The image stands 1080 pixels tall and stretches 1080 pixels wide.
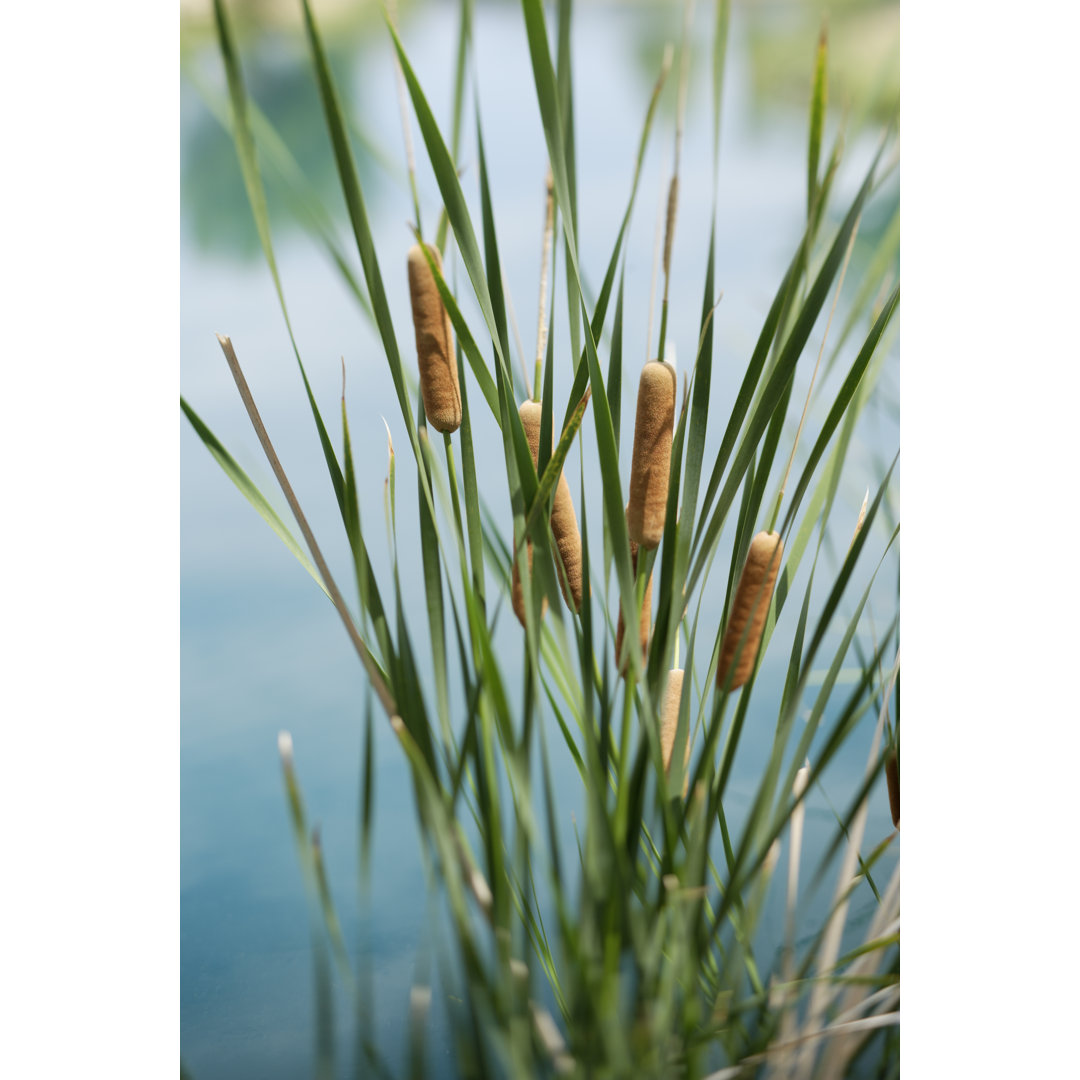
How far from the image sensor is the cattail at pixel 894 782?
1.08 m

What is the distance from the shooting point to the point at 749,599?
0.83m

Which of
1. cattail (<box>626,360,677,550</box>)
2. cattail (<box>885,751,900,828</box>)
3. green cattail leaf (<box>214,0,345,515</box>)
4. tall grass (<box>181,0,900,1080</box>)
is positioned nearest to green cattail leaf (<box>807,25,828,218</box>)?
tall grass (<box>181,0,900,1080</box>)

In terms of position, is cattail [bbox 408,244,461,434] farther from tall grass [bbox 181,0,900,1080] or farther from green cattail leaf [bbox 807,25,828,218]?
green cattail leaf [bbox 807,25,828,218]

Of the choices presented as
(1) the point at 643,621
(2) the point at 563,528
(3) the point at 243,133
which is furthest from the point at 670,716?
(3) the point at 243,133

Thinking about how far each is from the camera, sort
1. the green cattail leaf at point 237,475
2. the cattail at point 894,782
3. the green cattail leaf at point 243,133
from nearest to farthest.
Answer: the green cattail leaf at point 243,133 → the green cattail leaf at point 237,475 → the cattail at point 894,782

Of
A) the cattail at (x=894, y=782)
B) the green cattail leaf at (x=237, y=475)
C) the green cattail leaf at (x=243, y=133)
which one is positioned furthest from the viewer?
the cattail at (x=894, y=782)

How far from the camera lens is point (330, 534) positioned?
47.6 inches

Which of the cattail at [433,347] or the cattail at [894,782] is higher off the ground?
the cattail at [433,347]

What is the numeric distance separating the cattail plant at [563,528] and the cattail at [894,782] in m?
0.44

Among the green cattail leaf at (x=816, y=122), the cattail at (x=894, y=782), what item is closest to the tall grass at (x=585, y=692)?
the green cattail leaf at (x=816, y=122)

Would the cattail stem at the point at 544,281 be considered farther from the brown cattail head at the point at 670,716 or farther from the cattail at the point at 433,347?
the brown cattail head at the point at 670,716
